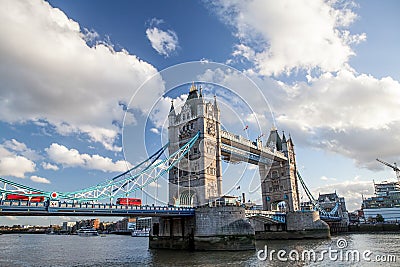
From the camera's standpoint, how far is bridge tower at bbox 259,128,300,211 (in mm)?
67000

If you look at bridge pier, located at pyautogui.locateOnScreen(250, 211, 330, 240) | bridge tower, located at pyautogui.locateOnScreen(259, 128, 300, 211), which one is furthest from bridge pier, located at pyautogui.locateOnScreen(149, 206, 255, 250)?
bridge tower, located at pyautogui.locateOnScreen(259, 128, 300, 211)

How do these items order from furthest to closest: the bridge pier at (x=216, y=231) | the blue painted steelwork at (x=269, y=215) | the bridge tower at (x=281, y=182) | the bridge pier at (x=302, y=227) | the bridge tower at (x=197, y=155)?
the bridge tower at (x=281, y=182), the bridge pier at (x=302, y=227), the bridge tower at (x=197, y=155), the blue painted steelwork at (x=269, y=215), the bridge pier at (x=216, y=231)

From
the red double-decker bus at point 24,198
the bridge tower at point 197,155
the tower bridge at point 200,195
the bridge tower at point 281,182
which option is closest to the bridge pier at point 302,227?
the tower bridge at point 200,195

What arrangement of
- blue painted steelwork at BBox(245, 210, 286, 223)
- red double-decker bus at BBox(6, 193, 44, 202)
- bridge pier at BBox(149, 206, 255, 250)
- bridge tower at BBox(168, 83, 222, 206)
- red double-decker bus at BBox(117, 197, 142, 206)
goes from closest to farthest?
red double-decker bus at BBox(6, 193, 44, 202) → red double-decker bus at BBox(117, 197, 142, 206) → bridge pier at BBox(149, 206, 255, 250) → blue painted steelwork at BBox(245, 210, 286, 223) → bridge tower at BBox(168, 83, 222, 206)

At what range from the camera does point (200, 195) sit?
4303 centimetres

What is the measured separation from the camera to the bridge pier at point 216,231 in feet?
109

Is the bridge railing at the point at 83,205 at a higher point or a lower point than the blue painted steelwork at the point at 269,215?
higher

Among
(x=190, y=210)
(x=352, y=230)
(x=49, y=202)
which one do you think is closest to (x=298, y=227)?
(x=190, y=210)

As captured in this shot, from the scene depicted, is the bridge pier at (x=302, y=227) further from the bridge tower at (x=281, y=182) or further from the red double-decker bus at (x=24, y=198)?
the red double-decker bus at (x=24, y=198)

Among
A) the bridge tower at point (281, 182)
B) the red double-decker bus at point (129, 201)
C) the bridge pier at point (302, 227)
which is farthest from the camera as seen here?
the bridge tower at point (281, 182)

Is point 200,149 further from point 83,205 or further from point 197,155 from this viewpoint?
point 83,205

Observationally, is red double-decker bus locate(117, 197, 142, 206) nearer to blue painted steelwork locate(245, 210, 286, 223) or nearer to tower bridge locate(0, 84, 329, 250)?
tower bridge locate(0, 84, 329, 250)

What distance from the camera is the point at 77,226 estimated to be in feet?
627

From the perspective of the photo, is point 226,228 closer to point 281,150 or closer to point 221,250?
point 221,250
